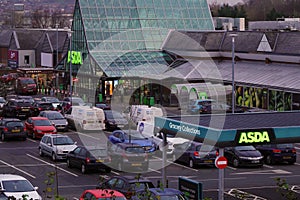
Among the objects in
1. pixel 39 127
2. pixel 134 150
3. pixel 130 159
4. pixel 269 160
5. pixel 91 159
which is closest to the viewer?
pixel 91 159

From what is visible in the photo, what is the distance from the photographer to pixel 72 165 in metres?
37.2

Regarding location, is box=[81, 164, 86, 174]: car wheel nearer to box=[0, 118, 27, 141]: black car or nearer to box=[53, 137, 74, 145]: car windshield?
box=[53, 137, 74, 145]: car windshield

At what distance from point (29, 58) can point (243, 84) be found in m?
44.8

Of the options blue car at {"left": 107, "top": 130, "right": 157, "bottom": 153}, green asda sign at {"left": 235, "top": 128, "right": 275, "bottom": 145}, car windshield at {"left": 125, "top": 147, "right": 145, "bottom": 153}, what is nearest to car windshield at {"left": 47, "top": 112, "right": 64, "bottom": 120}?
blue car at {"left": 107, "top": 130, "right": 157, "bottom": 153}

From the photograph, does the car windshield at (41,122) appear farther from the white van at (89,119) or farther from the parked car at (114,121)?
the parked car at (114,121)

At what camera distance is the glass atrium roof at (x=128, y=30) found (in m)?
68.8

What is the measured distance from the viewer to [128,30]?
74000 millimetres

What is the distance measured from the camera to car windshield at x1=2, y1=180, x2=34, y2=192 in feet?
92.5

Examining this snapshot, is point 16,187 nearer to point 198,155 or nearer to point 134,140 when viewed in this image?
point 198,155

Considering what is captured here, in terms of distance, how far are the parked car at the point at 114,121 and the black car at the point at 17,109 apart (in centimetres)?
763

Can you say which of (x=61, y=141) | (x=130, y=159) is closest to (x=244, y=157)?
(x=130, y=159)

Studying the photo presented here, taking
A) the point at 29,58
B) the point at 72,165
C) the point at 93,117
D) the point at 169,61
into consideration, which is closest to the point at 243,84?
the point at 169,61

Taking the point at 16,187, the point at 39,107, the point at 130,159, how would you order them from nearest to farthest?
the point at 16,187
the point at 130,159
the point at 39,107

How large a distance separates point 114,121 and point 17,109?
9141 millimetres
